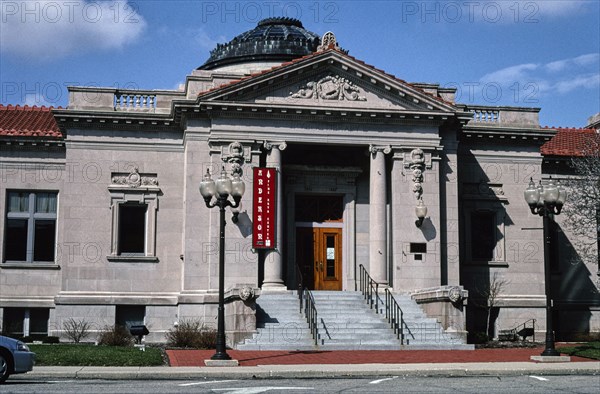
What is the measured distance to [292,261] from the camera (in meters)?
36.3

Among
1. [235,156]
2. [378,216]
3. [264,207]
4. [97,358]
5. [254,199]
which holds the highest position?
[235,156]

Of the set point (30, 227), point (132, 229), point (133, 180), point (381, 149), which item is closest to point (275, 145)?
point (381, 149)

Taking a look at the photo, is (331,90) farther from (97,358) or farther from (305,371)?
(305,371)

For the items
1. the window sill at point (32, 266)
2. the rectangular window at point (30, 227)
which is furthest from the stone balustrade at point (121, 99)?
the window sill at point (32, 266)

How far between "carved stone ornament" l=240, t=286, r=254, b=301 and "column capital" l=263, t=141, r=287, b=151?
7.59 meters

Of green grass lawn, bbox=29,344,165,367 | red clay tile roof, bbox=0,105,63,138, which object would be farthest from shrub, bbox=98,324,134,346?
red clay tile roof, bbox=0,105,63,138

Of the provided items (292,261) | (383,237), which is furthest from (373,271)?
(292,261)

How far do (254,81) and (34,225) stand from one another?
11540 mm

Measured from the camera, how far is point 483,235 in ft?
128

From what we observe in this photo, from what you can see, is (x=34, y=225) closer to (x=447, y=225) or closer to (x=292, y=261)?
(x=292, y=261)

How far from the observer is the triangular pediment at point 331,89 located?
113ft

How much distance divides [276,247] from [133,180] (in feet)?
22.7

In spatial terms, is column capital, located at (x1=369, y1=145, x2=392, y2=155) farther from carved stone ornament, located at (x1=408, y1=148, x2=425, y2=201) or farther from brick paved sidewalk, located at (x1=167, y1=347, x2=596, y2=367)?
brick paved sidewalk, located at (x1=167, y1=347, x2=596, y2=367)

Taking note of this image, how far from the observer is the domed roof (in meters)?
44.4
